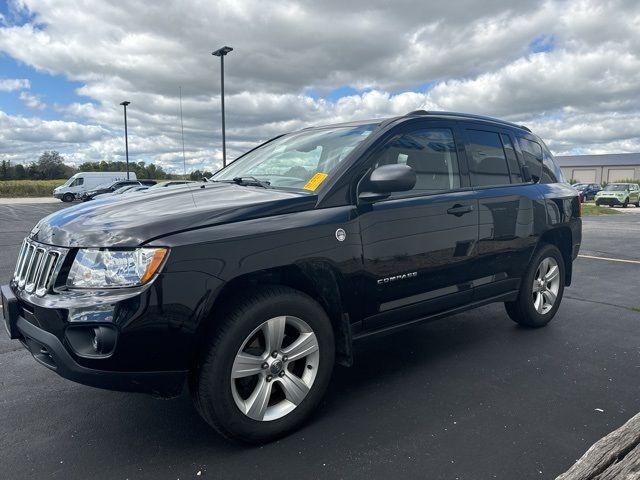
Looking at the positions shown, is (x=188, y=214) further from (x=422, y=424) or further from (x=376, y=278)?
(x=422, y=424)

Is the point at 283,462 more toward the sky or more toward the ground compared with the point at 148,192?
more toward the ground

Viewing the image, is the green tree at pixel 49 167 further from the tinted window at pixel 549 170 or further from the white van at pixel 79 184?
the tinted window at pixel 549 170

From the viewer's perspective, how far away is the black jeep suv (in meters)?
2.38

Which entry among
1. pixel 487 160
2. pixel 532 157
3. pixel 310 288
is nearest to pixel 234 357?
pixel 310 288

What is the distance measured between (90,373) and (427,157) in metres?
2.63

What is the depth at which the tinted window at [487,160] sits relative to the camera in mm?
4020

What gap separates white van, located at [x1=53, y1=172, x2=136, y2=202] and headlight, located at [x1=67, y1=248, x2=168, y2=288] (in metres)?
39.0

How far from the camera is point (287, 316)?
2691 mm

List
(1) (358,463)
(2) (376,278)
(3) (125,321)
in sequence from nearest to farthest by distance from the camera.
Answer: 1. (3) (125,321)
2. (1) (358,463)
3. (2) (376,278)

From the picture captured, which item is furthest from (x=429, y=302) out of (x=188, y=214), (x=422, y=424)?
(x=188, y=214)

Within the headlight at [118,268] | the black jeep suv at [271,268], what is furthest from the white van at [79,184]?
the headlight at [118,268]

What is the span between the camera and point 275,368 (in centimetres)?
Result: 273

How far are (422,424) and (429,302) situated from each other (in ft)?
2.92

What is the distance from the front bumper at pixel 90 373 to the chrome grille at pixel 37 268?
162mm
